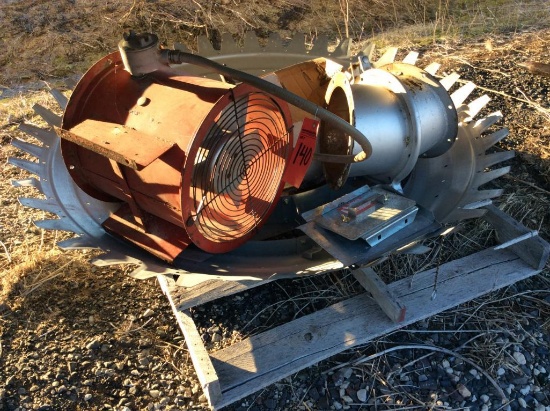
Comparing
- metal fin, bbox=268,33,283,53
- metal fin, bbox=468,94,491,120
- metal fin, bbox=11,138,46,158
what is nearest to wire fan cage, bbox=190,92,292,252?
metal fin, bbox=11,138,46,158

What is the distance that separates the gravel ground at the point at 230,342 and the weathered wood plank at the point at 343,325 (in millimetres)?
117

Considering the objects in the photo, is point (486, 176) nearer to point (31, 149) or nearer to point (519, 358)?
point (519, 358)

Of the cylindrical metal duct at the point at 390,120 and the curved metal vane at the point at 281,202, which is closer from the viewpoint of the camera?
the curved metal vane at the point at 281,202

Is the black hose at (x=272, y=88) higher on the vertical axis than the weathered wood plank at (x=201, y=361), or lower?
higher

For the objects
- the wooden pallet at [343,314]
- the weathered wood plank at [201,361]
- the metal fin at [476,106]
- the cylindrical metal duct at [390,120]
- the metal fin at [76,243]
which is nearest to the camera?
the weathered wood plank at [201,361]

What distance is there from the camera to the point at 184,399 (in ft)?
7.35

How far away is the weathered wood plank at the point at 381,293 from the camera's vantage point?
2.35m

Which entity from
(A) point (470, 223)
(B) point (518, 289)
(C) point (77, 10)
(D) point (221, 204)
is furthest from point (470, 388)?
(C) point (77, 10)

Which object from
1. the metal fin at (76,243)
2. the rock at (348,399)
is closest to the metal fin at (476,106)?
the rock at (348,399)

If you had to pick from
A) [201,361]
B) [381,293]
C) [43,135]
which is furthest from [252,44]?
[201,361]

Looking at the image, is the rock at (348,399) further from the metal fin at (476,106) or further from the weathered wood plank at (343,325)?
the metal fin at (476,106)

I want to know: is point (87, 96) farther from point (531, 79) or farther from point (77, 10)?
point (77, 10)

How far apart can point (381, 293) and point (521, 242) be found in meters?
0.89

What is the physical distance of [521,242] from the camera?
2752 mm
